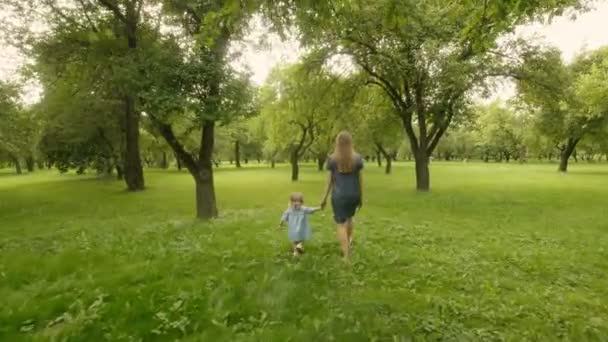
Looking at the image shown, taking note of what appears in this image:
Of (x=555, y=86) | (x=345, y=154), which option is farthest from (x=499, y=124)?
(x=345, y=154)

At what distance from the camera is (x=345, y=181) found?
602 centimetres

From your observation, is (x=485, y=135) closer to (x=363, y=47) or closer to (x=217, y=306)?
A: (x=363, y=47)

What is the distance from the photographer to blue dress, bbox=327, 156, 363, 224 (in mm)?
6000

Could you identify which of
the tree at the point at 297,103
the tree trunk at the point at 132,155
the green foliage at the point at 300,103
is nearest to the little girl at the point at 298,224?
the green foliage at the point at 300,103

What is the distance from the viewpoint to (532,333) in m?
3.90

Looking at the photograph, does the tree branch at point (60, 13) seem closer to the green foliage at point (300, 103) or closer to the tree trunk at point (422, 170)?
the green foliage at point (300, 103)

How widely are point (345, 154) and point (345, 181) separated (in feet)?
1.53

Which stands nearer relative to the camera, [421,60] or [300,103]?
[421,60]

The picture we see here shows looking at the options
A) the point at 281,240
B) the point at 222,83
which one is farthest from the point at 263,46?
the point at 281,240

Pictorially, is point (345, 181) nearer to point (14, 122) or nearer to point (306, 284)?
point (306, 284)

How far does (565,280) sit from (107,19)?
1658 centimetres

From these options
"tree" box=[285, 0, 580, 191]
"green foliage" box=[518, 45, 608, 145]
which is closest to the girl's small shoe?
"tree" box=[285, 0, 580, 191]

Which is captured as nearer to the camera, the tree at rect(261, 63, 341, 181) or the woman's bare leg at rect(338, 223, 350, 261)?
the woman's bare leg at rect(338, 223, 350, 261)

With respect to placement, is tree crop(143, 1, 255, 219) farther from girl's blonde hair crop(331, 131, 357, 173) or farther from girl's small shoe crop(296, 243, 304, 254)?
girl's blonde hair crop(331, 131, 357, 173)
